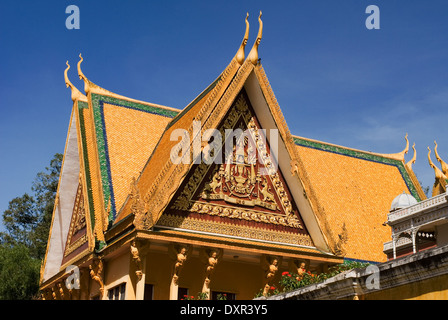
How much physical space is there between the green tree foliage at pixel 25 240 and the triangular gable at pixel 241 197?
19226 mm

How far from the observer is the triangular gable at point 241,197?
14.9 metres

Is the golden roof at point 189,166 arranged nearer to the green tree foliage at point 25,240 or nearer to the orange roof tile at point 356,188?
the orange roof tile at point 356,188

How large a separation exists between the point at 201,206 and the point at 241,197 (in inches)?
42.6

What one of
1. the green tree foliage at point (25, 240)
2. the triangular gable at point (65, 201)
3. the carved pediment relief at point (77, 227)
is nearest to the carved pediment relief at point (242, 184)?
the carved pediment relief at point (77, 227)

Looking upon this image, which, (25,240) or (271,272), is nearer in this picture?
(271,272)

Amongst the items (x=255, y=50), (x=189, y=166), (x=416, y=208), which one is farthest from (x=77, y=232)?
(x=416, y=208)

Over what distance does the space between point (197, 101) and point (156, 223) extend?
16.7ft

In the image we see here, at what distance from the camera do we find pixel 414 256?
6.83 m

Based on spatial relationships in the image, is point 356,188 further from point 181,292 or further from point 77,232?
point 77,232

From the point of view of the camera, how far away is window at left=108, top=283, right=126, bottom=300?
14.7 m

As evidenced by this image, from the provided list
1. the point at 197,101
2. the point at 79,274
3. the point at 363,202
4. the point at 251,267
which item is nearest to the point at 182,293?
the point at 251,267

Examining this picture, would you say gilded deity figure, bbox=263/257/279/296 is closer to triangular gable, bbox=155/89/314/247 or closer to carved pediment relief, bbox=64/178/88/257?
triangular gable, bbox=155/89/314/247

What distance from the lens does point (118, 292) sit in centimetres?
1505
